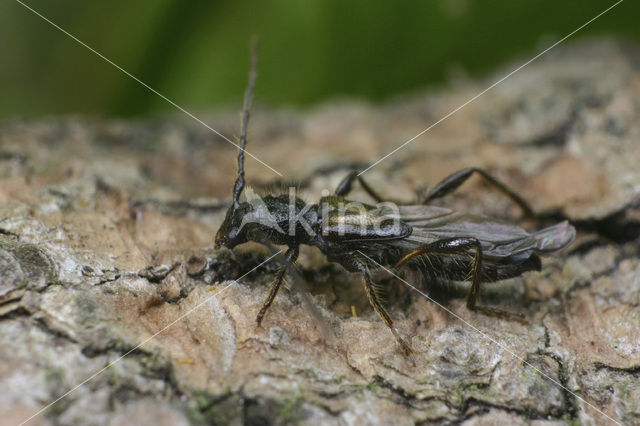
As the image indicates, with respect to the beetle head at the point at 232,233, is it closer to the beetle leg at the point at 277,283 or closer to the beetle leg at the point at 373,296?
the beetle leg at the point at 277,283

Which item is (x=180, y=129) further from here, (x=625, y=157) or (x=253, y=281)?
(x=625, y=157)

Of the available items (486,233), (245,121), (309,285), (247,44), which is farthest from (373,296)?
(247,44)

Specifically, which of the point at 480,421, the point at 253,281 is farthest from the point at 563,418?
the point at 253,281

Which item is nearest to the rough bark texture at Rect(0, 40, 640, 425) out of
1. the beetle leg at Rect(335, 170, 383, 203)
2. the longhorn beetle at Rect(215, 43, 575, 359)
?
the longhorn beetle at Rect(215, 43, 575, 359)

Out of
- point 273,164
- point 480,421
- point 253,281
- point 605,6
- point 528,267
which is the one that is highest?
point 605,6

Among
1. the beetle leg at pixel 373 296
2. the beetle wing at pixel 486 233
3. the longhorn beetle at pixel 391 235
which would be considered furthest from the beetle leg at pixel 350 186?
Answer: the beetle leg at pixel 373 296

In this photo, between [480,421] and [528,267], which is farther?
[528,267]
